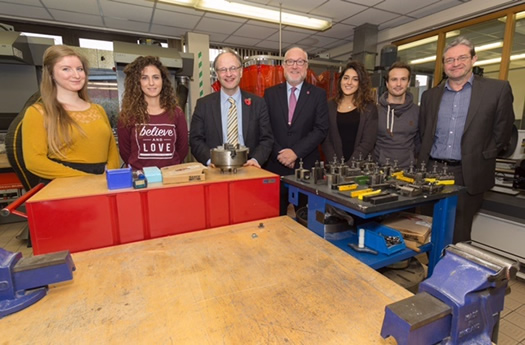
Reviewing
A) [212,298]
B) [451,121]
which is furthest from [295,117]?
[212,298]

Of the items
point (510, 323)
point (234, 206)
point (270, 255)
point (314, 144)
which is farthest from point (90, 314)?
point (510, 323)

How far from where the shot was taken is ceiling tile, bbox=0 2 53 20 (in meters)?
3.60

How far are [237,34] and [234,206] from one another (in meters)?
4.38

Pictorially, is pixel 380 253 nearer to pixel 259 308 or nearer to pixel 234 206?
pixel 234 206

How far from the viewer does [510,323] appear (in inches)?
68.7

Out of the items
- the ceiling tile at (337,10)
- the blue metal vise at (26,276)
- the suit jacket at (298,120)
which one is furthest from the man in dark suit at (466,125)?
the ceiling tile at (337,10)

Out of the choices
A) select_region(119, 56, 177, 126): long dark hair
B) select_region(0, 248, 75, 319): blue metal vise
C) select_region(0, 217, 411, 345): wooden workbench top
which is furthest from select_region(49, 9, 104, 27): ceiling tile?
select_region(0, 248, 75, 319): blue metal vise

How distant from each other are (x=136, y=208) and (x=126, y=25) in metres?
4.36

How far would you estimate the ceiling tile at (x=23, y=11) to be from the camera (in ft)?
11.8

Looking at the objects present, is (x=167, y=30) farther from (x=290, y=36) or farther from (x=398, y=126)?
(x=398, y=126)

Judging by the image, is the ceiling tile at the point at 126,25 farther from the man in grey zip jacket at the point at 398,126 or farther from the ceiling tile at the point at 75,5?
the man in grey zip jacket at the point at 398,126

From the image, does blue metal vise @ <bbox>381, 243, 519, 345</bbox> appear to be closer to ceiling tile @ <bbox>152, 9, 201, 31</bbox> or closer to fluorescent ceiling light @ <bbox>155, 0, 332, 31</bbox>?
fluorescent ceiling light @ <bbox>155, 0, 332, 31</bbox>

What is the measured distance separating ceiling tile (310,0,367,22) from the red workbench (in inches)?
130

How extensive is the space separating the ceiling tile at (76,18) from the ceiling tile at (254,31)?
1992mm
